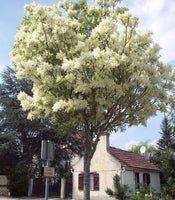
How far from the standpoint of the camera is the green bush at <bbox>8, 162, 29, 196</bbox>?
2075cm

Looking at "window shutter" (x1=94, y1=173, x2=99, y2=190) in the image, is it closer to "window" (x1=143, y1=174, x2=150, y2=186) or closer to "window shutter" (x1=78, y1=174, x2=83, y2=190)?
"window shutter" (x1=78, y1=174, x2=83, y2=190)

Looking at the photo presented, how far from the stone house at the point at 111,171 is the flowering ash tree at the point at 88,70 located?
34.3ft

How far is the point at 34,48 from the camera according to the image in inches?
333

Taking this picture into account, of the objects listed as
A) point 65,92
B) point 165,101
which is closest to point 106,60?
point 65,92

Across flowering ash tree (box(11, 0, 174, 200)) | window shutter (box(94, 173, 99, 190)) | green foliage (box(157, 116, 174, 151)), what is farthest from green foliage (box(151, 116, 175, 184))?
flowering ash tree (box(11, 0, 174, 200))

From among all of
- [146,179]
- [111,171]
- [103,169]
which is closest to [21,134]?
[103,169]

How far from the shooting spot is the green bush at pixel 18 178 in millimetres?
20750

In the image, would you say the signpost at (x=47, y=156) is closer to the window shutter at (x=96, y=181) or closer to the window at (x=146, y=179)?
the window shutter at (x=96, y=181)

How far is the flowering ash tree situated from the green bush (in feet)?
44.1

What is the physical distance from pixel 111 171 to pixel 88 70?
13.4 m

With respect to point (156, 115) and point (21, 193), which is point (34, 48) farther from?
point (21, 193)

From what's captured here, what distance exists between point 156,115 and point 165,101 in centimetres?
75

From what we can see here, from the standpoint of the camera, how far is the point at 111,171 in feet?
63.4

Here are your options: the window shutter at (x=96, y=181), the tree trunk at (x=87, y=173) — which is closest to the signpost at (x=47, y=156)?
the tree trunk at (x=87, y=173)
